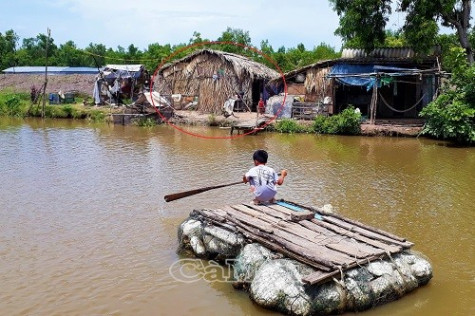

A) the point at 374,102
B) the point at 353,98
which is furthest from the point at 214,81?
the point at 374,102

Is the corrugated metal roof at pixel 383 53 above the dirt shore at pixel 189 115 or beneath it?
above

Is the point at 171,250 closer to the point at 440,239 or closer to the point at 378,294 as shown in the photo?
the point at 378,294

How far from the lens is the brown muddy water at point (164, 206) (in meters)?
5.64

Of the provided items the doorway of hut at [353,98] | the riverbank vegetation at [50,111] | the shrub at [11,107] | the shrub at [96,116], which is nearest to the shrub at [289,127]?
the doorway of hut at [353,98]

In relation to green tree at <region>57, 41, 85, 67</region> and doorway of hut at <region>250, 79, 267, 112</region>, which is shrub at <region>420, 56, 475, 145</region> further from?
green tree at <region>57, 41, 85, 67</region>

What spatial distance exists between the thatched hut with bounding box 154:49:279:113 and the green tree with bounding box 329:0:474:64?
5417 mm

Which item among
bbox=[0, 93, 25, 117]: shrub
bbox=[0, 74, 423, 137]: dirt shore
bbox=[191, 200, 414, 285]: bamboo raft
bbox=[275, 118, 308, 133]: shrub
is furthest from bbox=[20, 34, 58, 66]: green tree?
bbox=[191, 200, 414, 285]: bamboo raft

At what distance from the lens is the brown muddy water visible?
5.64m

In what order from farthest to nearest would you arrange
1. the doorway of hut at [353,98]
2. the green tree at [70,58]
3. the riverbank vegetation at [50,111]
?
the green tree at [70,58] → the riverbank vegetation at [50,111] → the doorway of hut at [353,98]

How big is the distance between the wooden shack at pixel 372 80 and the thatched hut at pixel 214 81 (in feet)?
5.54

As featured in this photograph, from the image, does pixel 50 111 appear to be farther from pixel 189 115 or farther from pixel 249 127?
pixel 249 127

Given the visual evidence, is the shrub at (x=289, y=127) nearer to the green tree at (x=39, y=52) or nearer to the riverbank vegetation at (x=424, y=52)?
the riverbank vegetation at (x=424, y=52)

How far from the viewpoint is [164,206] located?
361 inches

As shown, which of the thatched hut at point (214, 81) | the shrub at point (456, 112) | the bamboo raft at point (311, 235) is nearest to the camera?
the bamboo raft at point (311, 235)
